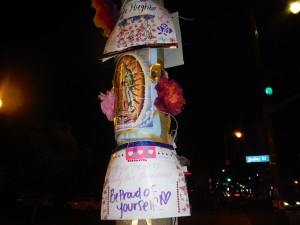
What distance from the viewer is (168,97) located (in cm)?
353

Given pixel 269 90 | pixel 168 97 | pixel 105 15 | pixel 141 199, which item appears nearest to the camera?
pixel 141 199

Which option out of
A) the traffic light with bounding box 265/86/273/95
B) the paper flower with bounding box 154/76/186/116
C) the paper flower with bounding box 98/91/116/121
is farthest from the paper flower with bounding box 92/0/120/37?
the traffic light with bounding box 265/86/273/95

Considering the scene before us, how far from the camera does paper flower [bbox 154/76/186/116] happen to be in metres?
3.51

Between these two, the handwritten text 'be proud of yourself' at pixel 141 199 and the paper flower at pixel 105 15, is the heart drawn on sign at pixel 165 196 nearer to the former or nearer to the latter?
the handwritten text 'be proud of yourself' at pixel 141 199

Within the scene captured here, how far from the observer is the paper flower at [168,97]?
3.51 m

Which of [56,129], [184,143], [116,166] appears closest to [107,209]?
[116,166]

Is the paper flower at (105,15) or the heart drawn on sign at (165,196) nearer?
the heart drawn on sign at (165,196)

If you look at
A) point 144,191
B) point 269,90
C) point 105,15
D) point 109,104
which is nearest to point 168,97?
point 109,104

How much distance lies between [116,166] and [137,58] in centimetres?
119

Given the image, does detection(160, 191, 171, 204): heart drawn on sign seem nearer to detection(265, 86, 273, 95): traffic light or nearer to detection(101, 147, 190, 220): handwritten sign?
detection(101, 147, 190, 220): handwritten sign

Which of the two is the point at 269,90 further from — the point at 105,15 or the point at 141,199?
the point at 141,199

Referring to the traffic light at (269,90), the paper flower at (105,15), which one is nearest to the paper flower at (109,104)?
the paper flower at (105,15)

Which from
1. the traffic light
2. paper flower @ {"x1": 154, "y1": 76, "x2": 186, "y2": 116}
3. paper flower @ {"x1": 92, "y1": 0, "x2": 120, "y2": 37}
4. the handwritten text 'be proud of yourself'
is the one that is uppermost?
the traffic light

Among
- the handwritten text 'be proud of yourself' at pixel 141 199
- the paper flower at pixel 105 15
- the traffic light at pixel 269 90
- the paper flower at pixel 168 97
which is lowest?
the handwritten text 'be proud of yourself' at pixel 141 199
